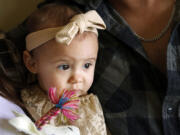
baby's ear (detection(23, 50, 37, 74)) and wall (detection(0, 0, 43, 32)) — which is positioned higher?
wall (detection(0, 0, 43, 32))

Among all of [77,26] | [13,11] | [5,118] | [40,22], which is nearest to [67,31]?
[77,26]

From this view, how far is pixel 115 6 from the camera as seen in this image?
1.03 metres

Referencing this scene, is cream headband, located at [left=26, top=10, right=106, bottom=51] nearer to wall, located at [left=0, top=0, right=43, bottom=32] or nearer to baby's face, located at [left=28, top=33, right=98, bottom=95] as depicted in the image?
baby's face, located at [left=28, top=33, right=98, bottom=95]

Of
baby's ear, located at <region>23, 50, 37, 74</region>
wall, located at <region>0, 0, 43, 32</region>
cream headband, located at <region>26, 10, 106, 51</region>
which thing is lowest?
baby's ear, located at <region>23, 50, 37, 74</region>

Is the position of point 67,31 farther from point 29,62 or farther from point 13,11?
point 13,11

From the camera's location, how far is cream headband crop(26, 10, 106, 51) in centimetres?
69

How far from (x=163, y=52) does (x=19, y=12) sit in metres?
0.65

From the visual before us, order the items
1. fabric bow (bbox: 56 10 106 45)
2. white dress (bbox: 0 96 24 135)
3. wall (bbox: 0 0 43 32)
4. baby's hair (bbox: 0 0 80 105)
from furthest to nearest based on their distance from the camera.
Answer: wall (bbox: 0 0 43 32)
baby's hair (bbox: 0 0 80 105)
fabric bow (bbox: 56 10 106 45)
white dress (bbox: 0 96 24 135)

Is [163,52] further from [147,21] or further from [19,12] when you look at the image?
[19,12]

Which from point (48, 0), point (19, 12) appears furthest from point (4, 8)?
point (48, 0)

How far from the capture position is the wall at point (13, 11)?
1074mm

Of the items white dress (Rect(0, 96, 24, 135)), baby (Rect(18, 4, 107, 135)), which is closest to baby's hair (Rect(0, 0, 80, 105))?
baby (Rect(18, 4, 107, 135))

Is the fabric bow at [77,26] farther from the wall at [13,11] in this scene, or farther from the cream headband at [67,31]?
the wall at [13,11]

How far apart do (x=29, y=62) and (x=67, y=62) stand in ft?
0.53
